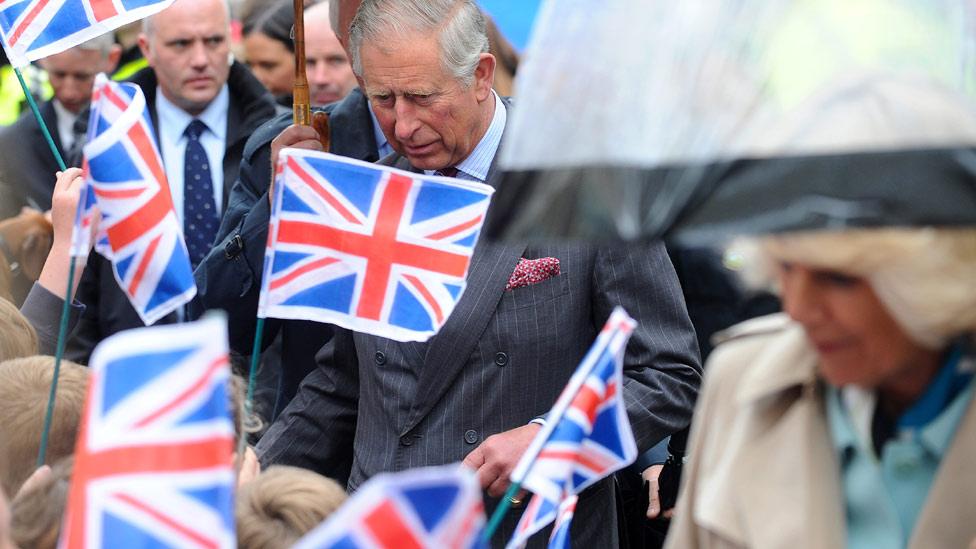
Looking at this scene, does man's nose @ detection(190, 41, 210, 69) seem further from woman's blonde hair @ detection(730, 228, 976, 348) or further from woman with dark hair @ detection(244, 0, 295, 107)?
woman's blonde hair @ detection(730, 228, 976, 348)

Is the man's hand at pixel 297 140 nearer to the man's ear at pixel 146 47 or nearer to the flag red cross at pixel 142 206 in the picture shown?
the flag red cross at pixel 142 206

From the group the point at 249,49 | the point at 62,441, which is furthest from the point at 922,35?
the point at 249,49

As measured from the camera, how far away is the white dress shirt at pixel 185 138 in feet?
17.7

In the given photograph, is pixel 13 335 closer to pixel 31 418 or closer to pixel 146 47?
pixel 31 418

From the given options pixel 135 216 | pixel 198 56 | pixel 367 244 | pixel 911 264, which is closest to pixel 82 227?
pixel 135 216

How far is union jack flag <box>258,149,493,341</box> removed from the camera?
3254mm

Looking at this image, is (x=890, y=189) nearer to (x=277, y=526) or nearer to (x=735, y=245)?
(x=735, y=245)

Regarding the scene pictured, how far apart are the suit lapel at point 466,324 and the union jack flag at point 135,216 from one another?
23.1 inches

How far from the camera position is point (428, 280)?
10.7 ft

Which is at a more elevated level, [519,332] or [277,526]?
[519,332]

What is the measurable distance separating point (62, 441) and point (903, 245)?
200cm

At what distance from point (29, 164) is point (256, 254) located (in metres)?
2.95

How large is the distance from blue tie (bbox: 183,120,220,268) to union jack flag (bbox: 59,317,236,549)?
321cm

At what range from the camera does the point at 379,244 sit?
10.9 feet
